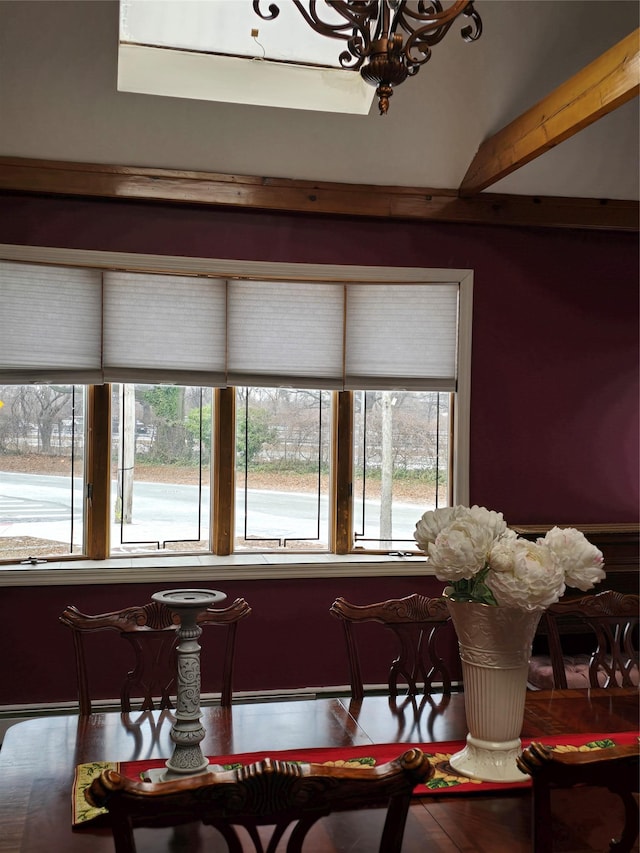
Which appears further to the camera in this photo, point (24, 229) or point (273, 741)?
point (24, 229)

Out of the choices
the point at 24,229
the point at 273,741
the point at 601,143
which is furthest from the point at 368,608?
the point at 601,143

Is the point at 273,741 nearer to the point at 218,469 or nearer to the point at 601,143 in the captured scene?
the point at 218,469

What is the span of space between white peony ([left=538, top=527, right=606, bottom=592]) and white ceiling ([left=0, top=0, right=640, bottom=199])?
2856mm

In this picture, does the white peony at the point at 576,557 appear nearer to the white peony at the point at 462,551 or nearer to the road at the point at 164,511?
the white peony at the point at 462,551

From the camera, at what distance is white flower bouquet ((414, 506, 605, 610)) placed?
1.67 meters

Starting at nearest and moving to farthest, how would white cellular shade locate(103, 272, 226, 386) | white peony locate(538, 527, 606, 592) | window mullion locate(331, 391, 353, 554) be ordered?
white peony locate(538, 527, 606, 592), white cellular shade locate(103, 272, 226, 386), window mullion locate(331, 391, 353, 554)

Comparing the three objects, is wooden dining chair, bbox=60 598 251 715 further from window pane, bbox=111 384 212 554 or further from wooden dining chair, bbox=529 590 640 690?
window pane, bbox=111 384 212 554

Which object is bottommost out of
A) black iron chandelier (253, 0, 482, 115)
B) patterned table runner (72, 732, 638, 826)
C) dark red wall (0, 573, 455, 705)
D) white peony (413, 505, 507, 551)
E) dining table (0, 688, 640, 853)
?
dark red wall (0, 573, 455, 705)

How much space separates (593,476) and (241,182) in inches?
103

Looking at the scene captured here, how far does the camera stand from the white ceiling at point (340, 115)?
3.70m

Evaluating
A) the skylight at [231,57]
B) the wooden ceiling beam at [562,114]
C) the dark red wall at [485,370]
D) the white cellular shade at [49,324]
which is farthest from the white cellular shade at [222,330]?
the skylight at [231,57]

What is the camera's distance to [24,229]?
4133 mm

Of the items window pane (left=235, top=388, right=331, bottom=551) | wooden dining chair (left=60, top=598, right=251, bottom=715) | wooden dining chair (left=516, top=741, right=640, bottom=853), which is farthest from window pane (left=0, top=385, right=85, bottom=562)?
wooden dining chair (left=516, top=741, right=640, bottom=853)

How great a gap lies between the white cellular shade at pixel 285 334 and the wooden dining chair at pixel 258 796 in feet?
11.2
